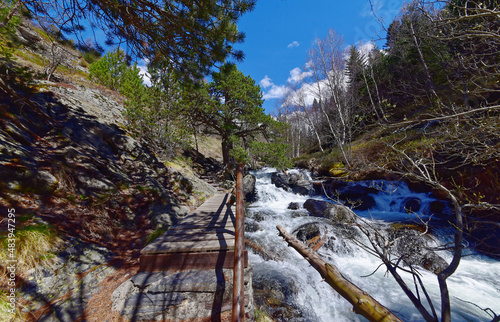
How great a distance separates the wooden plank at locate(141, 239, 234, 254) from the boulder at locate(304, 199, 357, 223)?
637 cm

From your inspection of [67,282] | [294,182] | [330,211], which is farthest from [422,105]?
[67,282]

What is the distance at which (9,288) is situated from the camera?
2066 millimetres

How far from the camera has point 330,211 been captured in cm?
826

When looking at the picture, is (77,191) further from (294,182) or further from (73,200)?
(294,182)

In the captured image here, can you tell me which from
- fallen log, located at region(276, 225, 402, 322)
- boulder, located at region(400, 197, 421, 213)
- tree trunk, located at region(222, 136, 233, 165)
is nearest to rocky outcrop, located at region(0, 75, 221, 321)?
fallen log, located at region(276, 225, 402, 322)

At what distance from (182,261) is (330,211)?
7382 mm

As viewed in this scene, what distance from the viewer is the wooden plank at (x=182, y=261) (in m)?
2.51

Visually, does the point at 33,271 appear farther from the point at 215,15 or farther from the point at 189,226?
the point at 215,15

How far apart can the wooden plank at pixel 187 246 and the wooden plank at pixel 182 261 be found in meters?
0.06

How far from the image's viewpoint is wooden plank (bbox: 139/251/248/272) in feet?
8.23

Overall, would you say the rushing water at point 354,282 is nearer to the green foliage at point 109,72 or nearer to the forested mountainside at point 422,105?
the forested mountainside at point 422,105

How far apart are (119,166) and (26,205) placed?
9.93 ft

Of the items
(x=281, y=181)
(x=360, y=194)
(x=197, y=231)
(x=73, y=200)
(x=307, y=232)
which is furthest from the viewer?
(x=281, y=181)

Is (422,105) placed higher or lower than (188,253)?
higher
